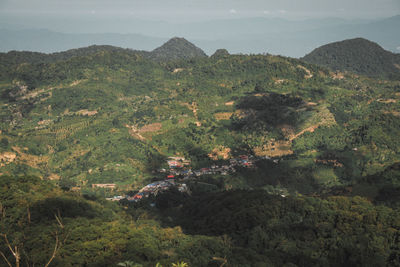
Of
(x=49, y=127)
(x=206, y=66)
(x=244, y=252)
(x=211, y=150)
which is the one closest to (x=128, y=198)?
(x=211, y=150)

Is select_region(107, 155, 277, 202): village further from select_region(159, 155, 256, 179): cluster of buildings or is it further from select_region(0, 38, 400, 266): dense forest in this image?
select_region(0, 38, 400, 266): dense forest

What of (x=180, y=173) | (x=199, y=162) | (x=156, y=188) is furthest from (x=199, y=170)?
(x=156, y=188)

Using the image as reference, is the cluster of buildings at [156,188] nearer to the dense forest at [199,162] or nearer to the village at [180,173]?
the village at [180,173]

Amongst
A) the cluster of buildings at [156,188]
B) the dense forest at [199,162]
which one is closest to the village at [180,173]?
the cluster of buildings at [156,188]

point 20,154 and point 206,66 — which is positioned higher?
point 206,66

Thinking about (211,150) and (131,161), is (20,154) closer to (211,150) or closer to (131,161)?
(131,161)

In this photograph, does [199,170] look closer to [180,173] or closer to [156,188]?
[180,173]
